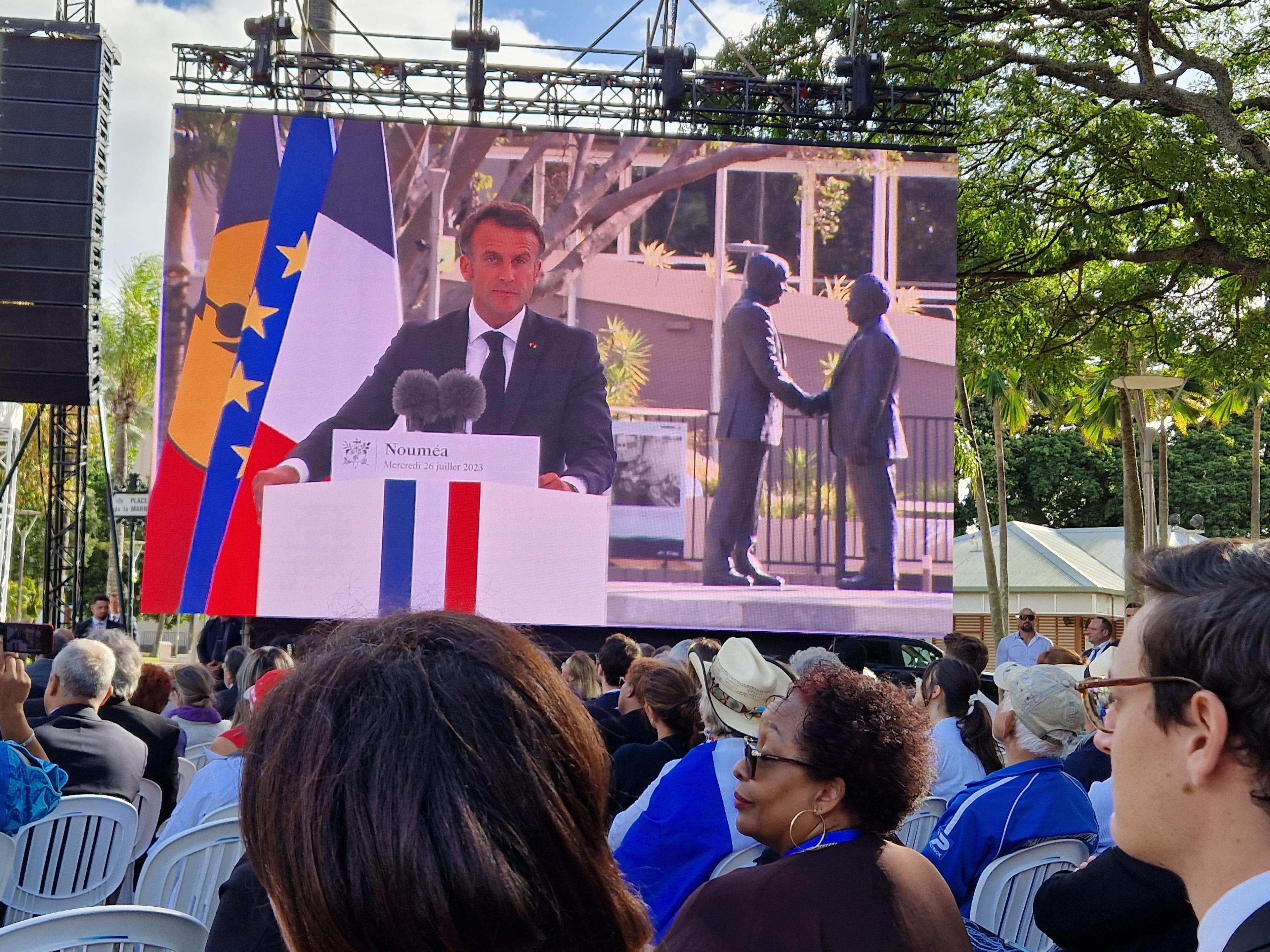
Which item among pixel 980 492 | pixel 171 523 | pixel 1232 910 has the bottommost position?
pixel 1232 910

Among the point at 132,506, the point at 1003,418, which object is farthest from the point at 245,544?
the point at 1003,418

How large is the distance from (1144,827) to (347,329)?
10076mm

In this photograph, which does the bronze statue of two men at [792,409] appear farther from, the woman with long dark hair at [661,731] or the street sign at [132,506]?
the woman with long dark hair at [661,731]

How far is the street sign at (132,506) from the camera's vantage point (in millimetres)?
12461

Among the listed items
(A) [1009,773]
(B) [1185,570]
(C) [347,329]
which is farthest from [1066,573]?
(B) [1185,570]

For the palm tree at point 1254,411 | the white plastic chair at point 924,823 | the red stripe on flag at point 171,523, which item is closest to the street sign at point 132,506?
the red stripe on flag at point 171,523

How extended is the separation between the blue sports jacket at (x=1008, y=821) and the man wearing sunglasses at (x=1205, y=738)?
196 centimetres

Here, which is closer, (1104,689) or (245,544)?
(1104,689)

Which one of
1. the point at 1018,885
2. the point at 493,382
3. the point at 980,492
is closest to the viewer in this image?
the point at 1018,885

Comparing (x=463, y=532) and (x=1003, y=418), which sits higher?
(x=1003, y=418)

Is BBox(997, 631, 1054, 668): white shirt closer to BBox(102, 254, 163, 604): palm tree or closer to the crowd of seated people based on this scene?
the crowd of seated people

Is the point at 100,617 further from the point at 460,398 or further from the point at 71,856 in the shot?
the point at 71,856

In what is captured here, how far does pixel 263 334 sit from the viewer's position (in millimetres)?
10703

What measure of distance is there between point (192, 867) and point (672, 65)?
Result: 9113 millimetres
